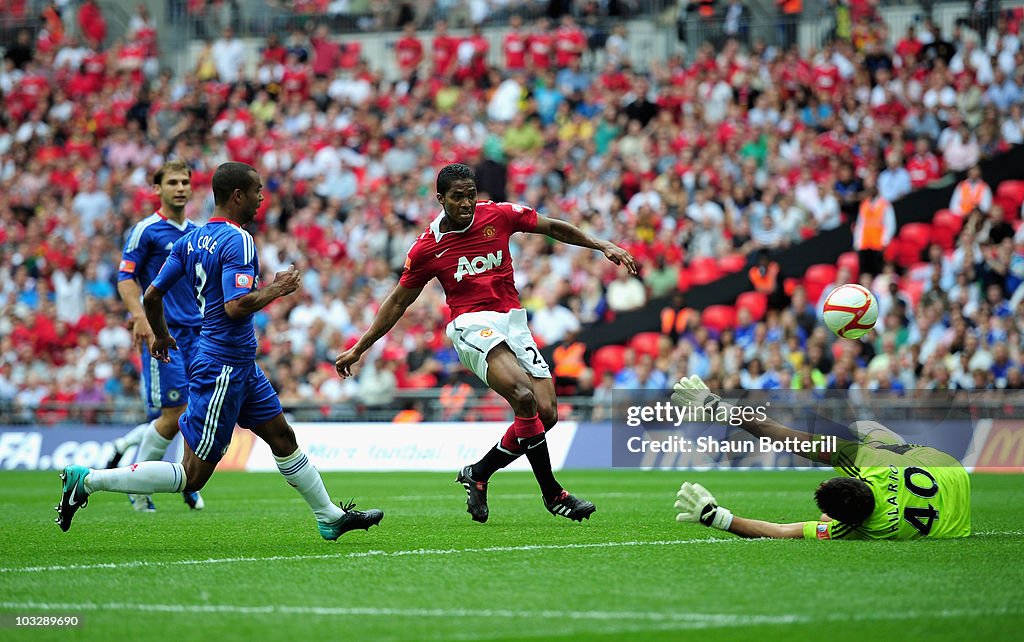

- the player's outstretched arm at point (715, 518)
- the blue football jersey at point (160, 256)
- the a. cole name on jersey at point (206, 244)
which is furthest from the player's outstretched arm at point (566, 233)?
the blue football jersey at point (160, 256)

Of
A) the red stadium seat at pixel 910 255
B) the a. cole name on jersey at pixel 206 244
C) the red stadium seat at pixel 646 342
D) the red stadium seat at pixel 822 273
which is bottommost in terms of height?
the red stadium seat at pixel 646 342

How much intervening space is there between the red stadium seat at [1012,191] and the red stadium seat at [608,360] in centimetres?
611

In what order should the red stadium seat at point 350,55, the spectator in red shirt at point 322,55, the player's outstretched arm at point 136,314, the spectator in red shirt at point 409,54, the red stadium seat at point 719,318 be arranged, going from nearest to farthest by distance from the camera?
the player's outstretched arm at point 136,314 < the red stadium seat at point 719,318 < the spectator in red shirt at point 409,54 < the spectator in red shirt at point 322,55 < the red stadium seat at point 350,55

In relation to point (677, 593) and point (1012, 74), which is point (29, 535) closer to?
point (677, 593)

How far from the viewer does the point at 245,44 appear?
3250 centimetres

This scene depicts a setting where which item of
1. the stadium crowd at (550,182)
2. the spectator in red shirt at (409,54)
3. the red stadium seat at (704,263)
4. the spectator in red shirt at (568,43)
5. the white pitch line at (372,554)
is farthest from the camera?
the spectator in red shirt at (409,54)

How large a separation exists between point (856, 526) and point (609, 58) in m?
19.1

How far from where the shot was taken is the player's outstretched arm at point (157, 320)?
30.9ft

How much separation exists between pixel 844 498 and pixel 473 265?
3.57m

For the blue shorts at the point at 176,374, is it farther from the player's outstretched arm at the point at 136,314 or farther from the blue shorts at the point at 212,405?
the blue shorts at the point at 212,405

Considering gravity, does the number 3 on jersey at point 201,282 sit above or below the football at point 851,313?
above

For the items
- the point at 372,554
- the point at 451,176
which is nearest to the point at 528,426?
the point at 451,176

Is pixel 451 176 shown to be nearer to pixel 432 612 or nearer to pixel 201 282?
pixel 201 282

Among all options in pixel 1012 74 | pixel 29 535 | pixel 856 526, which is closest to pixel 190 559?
pixel 29 535
